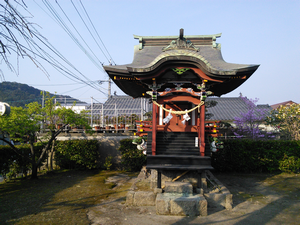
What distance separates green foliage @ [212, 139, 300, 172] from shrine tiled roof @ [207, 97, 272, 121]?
341 inches

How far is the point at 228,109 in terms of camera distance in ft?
72.1

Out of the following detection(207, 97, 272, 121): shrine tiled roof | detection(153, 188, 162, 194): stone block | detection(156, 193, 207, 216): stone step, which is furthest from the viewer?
detection(207, 97, 272, 121): shrine tiled roof

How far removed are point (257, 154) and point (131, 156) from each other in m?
7.02

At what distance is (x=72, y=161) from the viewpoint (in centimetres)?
1177

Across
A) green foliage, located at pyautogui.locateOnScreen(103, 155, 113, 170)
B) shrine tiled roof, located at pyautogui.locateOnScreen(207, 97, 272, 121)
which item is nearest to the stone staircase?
green foliage, located at pyautogui.locateOnScreen(103, 155, 113, 170)

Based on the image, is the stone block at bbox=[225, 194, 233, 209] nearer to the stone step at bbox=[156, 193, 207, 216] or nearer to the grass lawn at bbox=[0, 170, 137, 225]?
the stone step at bbox=[156, 193, 207, 216]

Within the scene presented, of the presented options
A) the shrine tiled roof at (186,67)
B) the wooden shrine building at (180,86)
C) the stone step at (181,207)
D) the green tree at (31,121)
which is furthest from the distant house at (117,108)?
the stone step at (181,207)

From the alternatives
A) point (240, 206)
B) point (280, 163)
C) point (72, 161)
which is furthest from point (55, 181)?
point (280, 163)

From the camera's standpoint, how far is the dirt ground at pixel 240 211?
5312 mm

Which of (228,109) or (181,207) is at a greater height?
(228,109)

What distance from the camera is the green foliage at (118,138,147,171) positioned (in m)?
11.5

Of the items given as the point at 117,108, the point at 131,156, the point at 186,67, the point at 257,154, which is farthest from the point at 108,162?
the point at 117,108

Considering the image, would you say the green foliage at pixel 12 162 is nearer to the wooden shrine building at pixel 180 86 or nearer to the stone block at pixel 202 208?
the wooden shrine building at pixel 180 86

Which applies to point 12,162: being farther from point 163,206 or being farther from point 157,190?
point 163,206
